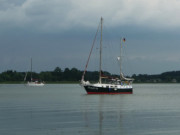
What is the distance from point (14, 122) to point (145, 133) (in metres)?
12.3

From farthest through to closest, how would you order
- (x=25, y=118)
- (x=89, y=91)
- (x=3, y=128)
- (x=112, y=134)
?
1. (x=89, y=91)
2. (x=25, y=118)
3. (x=3, y=128)
4. (x=112, y=134)

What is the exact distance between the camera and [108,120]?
35.0 m

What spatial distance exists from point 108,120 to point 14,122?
8.47 metres

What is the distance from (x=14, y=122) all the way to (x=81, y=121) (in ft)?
19.5

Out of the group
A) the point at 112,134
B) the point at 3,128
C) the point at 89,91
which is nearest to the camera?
the point at 112,134

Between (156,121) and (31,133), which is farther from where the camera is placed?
(156,121)

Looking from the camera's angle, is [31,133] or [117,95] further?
[117,95]

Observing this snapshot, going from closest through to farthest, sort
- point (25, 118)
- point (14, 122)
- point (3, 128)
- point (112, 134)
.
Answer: point (112, 134) → point (3, 128) → point (14, 122) → point (25, 118)

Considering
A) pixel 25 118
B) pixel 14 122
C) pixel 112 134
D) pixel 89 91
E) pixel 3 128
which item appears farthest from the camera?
pixel 89 91

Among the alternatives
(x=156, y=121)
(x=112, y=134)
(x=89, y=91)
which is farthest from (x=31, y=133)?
(x=89, y=91)

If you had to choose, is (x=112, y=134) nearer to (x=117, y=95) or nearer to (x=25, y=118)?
(x=25, y=118)

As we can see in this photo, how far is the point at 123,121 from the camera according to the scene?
113ft

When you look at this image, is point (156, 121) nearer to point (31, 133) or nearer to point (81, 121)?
point (81, 121)

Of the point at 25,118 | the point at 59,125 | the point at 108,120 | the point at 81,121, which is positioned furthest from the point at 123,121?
the point at 25,118
